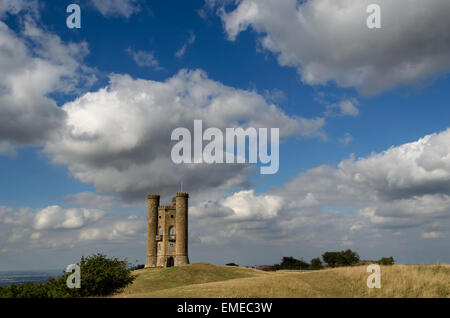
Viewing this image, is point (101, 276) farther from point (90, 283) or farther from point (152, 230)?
point (152, 230)

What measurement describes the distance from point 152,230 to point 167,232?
3.97 meters

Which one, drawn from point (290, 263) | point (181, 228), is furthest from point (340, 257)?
point (181, 228)

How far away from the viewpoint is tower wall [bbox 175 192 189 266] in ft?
272

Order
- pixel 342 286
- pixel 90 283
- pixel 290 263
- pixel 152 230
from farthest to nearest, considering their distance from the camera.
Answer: pixel 290 263 → pixel 152 230 → pixel 90 283 → pixel 342 286

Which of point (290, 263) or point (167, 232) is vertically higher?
point (167, 232)

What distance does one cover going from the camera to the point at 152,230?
86688 millimetres

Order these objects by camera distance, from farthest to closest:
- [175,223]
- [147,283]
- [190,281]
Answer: [175,223] → [190,281] → [147,283]

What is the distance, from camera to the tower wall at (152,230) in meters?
86.3

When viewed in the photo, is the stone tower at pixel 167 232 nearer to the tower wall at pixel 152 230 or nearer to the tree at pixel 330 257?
the tower wall at pixel 152 230

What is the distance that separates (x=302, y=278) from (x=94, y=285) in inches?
808
